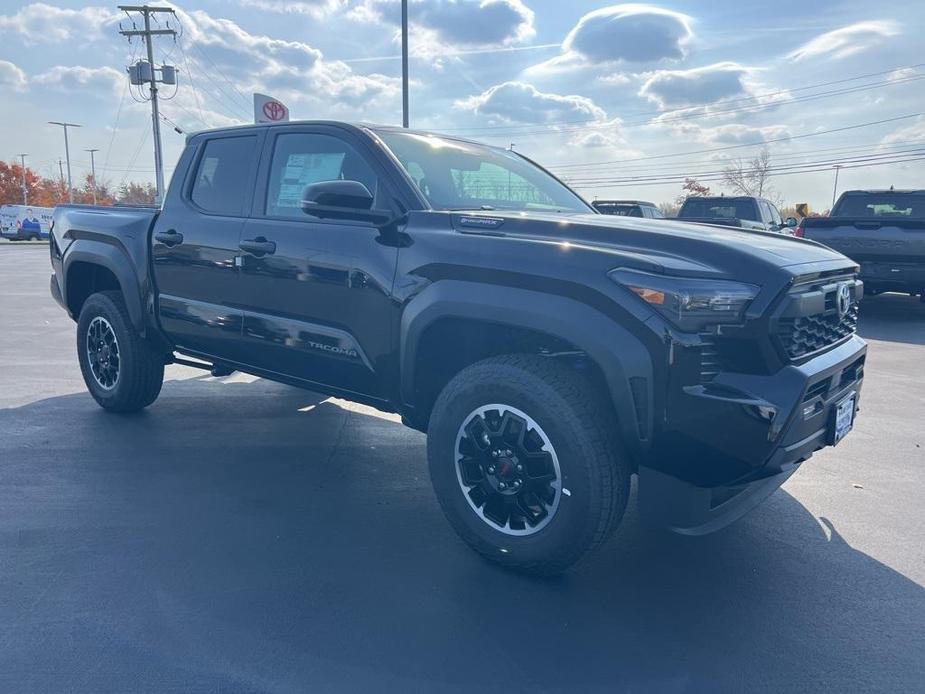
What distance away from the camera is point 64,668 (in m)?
2.45

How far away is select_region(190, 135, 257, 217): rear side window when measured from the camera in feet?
14.3

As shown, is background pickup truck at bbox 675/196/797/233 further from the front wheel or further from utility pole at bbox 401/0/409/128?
the front wheel

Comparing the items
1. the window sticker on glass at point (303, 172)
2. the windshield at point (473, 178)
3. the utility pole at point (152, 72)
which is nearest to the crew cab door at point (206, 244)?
the window sticker on glass at point (303, 172)

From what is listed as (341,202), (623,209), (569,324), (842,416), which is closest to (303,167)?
(341,202)

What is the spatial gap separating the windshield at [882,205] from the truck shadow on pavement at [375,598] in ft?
30.9

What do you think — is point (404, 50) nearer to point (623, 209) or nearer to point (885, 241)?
point (623, 209)

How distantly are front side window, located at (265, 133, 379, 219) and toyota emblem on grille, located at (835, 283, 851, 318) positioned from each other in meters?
2.28

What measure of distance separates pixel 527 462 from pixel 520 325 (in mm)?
577

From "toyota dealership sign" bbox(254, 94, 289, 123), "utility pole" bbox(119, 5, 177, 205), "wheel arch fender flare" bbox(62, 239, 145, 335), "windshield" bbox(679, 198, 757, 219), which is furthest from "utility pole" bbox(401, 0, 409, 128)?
"utility pole" bbox(119, 5, 177, 205)

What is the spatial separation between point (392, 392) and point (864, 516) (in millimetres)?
2567

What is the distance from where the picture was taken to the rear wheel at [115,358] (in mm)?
5141

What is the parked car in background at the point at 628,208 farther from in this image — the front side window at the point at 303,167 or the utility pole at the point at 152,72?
the utility pole at the point at 152,72

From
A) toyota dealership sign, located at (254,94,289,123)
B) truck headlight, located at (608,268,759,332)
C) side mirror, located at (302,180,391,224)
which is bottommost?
truck headlight, located at (608,268,759,332)

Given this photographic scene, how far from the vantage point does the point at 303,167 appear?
4098 millimetres
